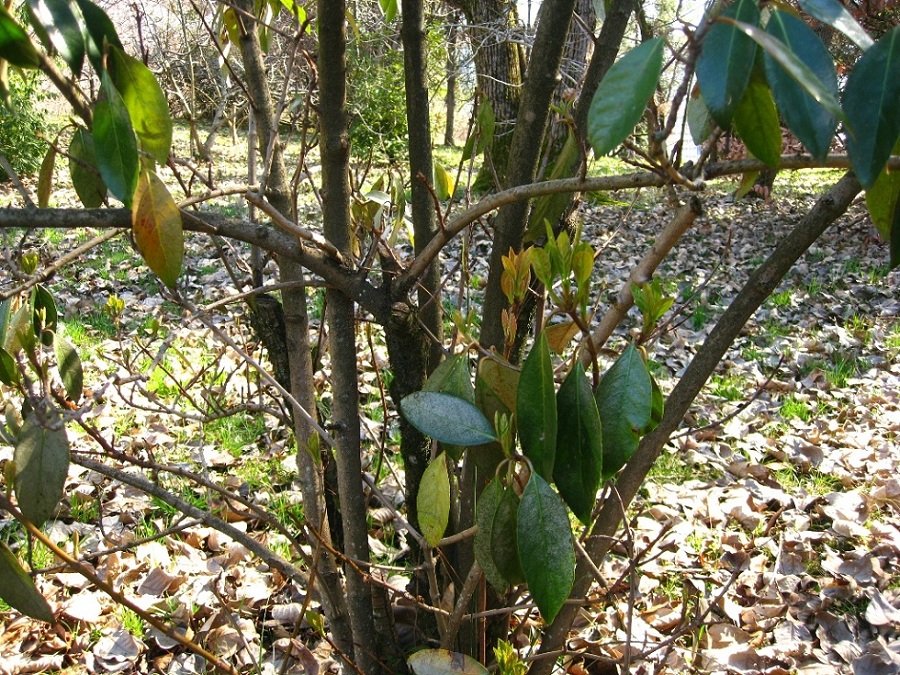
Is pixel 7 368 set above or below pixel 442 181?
below

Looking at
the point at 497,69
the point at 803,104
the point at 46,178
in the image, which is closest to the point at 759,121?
the point at 803,104

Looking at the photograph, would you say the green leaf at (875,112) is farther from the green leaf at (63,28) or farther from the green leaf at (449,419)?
the green leaf at (63,28)

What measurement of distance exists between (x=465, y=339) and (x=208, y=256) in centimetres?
434

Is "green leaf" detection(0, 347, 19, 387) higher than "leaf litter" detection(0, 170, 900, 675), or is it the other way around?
"green leaf" detection(0, 347, 19, 387)

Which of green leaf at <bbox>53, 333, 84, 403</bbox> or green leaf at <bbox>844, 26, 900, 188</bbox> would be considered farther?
green leaf at <bbox>53, 333, 84, 403</bbox>

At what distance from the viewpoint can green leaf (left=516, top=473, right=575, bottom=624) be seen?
736 millimetres

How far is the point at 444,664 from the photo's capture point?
3.28ft

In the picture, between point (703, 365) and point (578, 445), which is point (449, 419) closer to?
point (578, 445)

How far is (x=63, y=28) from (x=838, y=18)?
638mm

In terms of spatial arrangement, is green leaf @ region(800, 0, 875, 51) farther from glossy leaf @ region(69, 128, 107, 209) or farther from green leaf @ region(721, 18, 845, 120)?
glossy leaf @ region(69, 128, 107, 209)

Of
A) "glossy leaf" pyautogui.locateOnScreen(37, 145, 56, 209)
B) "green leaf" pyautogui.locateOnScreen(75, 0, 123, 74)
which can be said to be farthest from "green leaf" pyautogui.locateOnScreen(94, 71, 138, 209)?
"glossy leaf" pyautogui.locateOnScreen(37, 145, 56, 209)

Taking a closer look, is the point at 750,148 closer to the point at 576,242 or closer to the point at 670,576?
the point at 576,242

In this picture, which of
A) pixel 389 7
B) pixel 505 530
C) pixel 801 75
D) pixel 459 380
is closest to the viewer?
pixel 801 75

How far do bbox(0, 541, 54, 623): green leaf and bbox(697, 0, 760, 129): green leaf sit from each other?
2.79 ft
